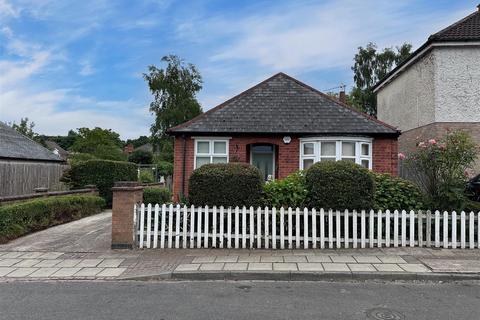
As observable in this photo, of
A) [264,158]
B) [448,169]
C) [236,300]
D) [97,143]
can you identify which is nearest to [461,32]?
[448,169]

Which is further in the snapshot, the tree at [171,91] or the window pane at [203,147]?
the tree at [171,91]

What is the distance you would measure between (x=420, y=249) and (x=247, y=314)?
16.3 feet

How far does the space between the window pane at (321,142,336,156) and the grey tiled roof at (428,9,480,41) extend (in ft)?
22.7

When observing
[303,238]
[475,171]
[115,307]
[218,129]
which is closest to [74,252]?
[115,307]

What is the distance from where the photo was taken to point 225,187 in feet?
29.0

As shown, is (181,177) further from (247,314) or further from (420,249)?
(247,314)

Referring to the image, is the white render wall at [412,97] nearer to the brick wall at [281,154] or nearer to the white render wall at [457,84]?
the white render wall at [457,84]

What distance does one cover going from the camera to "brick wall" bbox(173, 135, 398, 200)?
13.6 metres

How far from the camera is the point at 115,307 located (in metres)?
5.19

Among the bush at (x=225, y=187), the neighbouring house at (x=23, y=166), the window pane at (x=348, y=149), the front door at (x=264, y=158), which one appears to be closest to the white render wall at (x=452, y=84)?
the window pane at (x=348, y=149)

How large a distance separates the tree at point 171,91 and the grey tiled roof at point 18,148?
17072 mm

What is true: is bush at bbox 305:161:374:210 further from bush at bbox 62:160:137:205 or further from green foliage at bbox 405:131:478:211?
bush at bbox 62:160:137:205

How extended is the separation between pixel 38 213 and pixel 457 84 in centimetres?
1581

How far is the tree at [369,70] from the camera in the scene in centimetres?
3956
